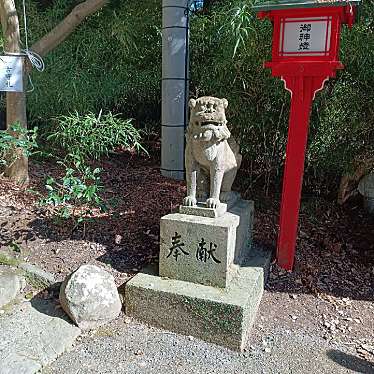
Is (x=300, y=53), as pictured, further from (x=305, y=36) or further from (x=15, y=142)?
(x=15, y=142)

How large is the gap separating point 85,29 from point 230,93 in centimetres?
194

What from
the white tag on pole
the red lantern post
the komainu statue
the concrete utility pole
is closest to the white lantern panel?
the red lantern post

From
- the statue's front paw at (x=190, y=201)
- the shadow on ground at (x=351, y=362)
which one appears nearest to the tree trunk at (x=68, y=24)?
the statue's front paw at (x=190, y=201)

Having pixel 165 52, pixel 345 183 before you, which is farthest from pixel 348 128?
pixel 165 52

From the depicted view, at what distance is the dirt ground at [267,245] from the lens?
9.56 ft

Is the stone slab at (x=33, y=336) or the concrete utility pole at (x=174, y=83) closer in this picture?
the stone slab at (x=33, y=336)

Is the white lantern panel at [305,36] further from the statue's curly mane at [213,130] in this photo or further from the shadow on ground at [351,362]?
the shadow on ground at [351,362]

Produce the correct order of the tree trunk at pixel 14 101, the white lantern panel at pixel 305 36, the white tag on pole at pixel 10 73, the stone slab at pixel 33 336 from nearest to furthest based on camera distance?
the stone slab at pixel 33 336, the white lantern panel at pixel 305 36, the white tag on pole at pixel 10 73, the tree trunk at pixel 14 101

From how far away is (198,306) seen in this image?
260 centimetres

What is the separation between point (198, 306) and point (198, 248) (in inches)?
14.8

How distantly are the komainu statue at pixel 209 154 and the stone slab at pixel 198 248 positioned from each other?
164mm

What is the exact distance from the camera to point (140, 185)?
433cm

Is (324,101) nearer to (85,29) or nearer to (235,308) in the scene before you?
(235,308)

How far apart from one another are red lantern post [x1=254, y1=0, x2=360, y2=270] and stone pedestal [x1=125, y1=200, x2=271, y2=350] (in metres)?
0.62
